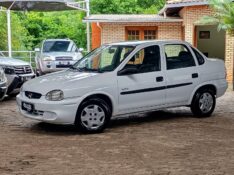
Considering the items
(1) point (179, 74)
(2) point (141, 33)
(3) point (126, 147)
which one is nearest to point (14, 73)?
(1) point (179, 74)

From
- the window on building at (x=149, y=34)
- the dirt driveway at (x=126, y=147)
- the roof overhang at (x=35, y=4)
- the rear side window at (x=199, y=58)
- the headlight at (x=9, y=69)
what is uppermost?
the roof overhang at (x=35, y=4)

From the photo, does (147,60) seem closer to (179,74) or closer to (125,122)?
(179,74)

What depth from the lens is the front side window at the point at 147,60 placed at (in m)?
9.34

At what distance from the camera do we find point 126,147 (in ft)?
24.8

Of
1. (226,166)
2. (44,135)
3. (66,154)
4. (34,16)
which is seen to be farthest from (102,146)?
(34,16)

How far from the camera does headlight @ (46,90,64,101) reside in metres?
8.43

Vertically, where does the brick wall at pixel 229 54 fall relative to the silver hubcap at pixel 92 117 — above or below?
above

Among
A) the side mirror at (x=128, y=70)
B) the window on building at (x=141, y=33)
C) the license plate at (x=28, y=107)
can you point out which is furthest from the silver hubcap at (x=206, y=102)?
the window on building at (x=141, y=33)

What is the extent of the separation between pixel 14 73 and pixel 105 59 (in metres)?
4.82

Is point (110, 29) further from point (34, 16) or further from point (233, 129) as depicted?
point (34, 16)

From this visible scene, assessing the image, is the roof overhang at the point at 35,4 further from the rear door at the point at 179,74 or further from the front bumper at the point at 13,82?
the rear door at the point at 179,74

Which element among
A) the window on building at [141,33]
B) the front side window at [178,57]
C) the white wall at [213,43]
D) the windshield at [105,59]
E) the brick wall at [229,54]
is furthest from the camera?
the white wall at [213,43]

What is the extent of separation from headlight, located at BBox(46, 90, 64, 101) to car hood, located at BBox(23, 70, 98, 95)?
0.21 feet

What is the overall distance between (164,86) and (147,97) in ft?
1.63
